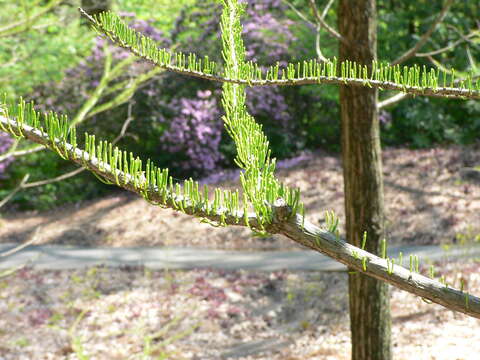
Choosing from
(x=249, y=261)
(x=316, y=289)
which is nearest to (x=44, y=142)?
(x=316, y=289)

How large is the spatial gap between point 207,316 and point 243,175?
5966mm

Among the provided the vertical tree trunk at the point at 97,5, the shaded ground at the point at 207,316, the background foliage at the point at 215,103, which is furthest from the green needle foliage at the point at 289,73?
the background foliage at the point at 215,103

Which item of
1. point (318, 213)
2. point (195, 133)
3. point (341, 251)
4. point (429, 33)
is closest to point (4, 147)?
point (195, 133)

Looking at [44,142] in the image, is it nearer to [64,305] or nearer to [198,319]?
[198,319]

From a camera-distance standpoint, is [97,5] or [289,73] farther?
[97,5]

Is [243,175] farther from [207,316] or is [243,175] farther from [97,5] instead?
[207,316]

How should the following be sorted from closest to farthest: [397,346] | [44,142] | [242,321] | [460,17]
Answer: [44,142]
[397,346]
[242,321]
[460,17]

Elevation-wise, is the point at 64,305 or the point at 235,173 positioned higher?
the point at 235,173

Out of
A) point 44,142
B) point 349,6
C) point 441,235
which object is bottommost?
point 441,235

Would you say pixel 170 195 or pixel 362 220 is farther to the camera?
pixel 362 220

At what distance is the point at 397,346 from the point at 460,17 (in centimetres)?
903

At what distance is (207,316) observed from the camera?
7168mm

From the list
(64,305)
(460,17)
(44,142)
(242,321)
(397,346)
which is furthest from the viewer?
(460,17)

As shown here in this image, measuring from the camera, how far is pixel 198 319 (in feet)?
23.4
